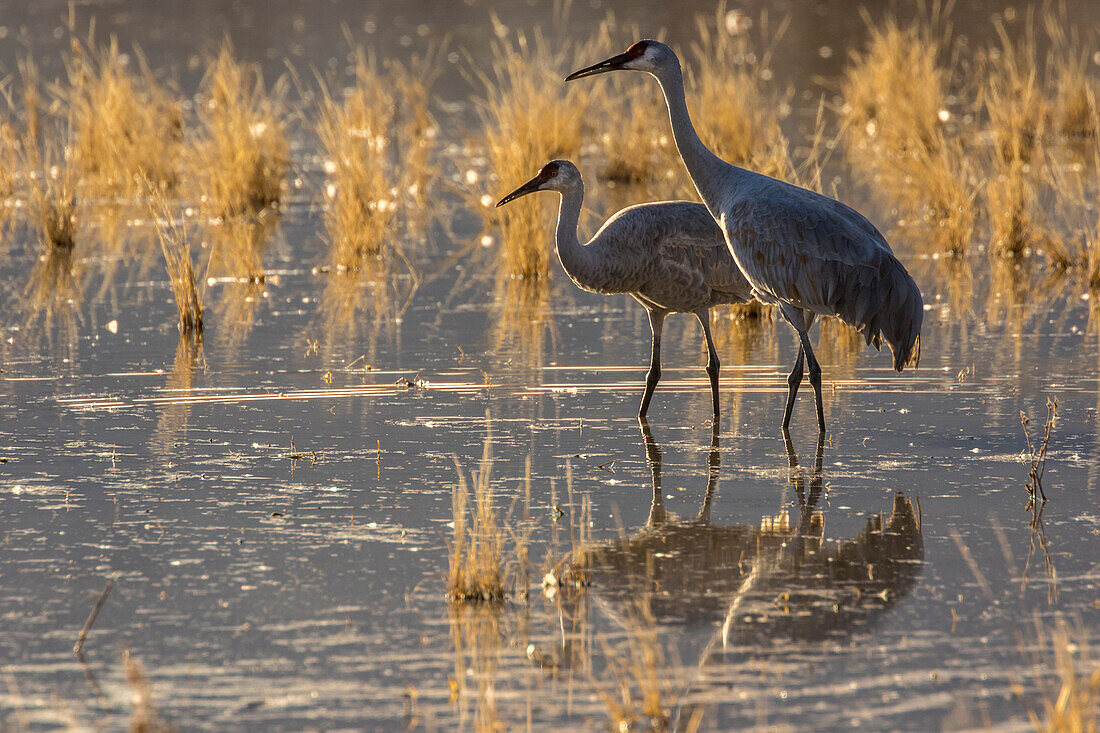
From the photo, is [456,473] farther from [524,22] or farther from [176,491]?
[524,22]

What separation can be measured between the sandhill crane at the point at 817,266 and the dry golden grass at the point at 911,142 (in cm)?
517

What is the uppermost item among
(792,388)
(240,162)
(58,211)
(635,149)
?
(635,149)

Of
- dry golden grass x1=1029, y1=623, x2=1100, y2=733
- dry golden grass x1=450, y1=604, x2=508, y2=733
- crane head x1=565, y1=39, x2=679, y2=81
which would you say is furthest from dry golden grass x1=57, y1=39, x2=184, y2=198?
dry golden grass x1=1029, y1=623, x2=1100, y2=733

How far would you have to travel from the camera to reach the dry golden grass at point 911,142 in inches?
A: 529

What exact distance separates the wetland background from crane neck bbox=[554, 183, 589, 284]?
2.30 feet

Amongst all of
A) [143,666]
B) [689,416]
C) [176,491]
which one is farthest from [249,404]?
[143,666]

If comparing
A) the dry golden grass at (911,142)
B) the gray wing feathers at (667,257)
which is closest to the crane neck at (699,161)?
the gray wing feathers at (667,257)

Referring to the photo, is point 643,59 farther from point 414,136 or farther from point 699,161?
point 414,136

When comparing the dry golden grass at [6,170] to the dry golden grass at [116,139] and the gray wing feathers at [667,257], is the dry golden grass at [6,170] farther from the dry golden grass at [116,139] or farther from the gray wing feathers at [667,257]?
the gray wing feathers at [667,257]

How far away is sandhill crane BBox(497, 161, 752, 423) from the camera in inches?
345

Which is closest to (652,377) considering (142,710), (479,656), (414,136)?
Answer: (479,656)

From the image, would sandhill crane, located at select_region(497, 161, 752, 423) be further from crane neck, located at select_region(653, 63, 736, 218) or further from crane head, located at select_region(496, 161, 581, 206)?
crane neck, located at select_region(653, 63, 736, 218)

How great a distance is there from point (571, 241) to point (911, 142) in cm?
815

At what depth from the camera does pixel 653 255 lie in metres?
8.77
